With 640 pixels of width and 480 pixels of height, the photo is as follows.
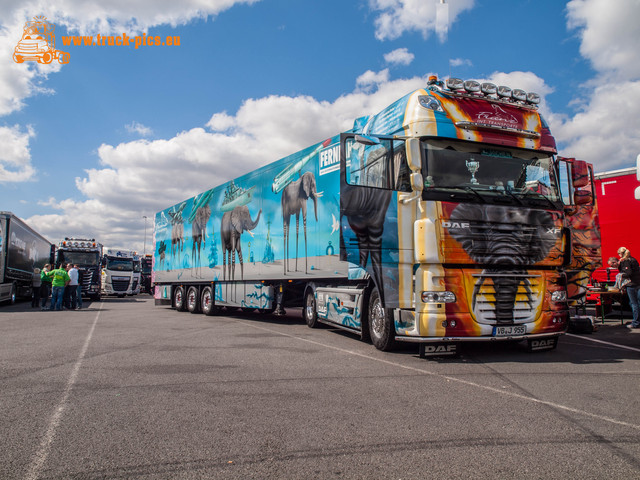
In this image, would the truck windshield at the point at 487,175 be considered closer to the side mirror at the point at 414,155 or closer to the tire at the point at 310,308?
the side mirror at the point at 414,155

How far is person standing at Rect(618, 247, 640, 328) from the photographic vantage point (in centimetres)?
1016

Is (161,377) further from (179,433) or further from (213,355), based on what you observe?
(179,433)

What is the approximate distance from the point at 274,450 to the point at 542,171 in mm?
6049

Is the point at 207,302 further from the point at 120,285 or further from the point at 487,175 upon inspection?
the point at 120,285

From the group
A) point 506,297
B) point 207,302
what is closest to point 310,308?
point 506,297

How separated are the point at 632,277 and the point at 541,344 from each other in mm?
4271

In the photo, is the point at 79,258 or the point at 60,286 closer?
the point at 60,286

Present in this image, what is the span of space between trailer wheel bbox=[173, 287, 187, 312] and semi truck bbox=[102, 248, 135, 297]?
16.3m

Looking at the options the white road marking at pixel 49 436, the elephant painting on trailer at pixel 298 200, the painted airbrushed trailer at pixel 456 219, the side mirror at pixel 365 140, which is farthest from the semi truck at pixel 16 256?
the side mirror at pixel 365 140

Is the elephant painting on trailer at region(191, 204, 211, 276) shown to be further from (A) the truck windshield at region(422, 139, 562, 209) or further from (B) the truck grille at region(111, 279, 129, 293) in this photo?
(B) the truck grille at region(111, 279, 129, 293)

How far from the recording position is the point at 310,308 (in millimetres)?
10805

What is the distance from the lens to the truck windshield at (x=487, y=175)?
22.2ft

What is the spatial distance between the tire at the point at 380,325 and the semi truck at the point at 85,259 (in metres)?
23.5

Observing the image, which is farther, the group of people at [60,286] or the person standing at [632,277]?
the group of people at [60,286]
